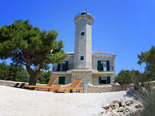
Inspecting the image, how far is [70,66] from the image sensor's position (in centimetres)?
2094

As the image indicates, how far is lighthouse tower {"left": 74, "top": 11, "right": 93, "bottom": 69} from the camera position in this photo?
19.4m

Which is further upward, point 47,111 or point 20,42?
point 20,42

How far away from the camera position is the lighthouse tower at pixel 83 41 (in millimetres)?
19438

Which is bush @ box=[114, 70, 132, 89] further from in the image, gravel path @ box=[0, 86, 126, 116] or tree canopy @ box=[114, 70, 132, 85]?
gravel path @ box=[0, 86, 126, 116]

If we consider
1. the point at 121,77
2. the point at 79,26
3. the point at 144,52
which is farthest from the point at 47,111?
the point at 79,26

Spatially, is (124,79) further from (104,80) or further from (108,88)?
(104,80)

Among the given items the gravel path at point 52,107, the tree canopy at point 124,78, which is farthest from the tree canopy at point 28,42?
Answer: the tree canopy at point 124,78

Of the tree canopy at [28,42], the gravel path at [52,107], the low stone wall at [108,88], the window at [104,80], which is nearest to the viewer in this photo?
the gravel path at [52,107]

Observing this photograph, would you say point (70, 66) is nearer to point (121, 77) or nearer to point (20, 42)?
point (121, 77)

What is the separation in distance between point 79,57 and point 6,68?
1559 cm

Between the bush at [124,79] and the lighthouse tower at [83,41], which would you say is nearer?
the bush at [124,79]

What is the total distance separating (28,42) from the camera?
11.3 m

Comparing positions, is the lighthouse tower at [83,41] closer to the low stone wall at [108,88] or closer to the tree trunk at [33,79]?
the low stone wall at [108,88]

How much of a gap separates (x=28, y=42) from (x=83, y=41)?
10058 mm
